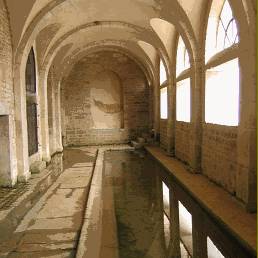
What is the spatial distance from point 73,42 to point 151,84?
4749 mm

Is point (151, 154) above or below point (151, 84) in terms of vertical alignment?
below

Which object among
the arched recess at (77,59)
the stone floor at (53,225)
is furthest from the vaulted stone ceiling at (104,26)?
the stone floor at (53,225)

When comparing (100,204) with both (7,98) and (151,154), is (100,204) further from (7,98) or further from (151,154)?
(151,154)

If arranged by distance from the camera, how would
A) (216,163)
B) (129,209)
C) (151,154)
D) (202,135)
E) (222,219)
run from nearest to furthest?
(222,219), (129,209), (216,163), (202,135), (151,154)

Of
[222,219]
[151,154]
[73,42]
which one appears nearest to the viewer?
[222,219]

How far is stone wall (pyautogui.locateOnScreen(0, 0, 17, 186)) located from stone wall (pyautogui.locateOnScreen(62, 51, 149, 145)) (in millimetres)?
8998

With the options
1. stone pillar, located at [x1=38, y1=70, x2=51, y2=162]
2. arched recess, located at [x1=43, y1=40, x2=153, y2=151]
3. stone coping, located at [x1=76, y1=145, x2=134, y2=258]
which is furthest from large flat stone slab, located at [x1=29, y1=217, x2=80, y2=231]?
arched recess, located at [x1=43, y1=40, x2=153, y2=151]

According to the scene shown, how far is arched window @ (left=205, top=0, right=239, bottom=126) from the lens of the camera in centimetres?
641

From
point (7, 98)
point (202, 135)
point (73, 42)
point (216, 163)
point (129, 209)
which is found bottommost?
point (129, 209)

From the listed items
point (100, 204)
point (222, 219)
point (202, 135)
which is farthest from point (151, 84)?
point (222, 219)

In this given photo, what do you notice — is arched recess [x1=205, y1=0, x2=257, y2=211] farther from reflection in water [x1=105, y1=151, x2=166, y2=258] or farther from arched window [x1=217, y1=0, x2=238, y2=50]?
reflection in water [x1=105, y1=151, x2=166, y2=258]

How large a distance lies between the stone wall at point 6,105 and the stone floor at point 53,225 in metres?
1.10

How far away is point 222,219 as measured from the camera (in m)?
4.46

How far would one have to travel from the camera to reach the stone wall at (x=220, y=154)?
225 inches
